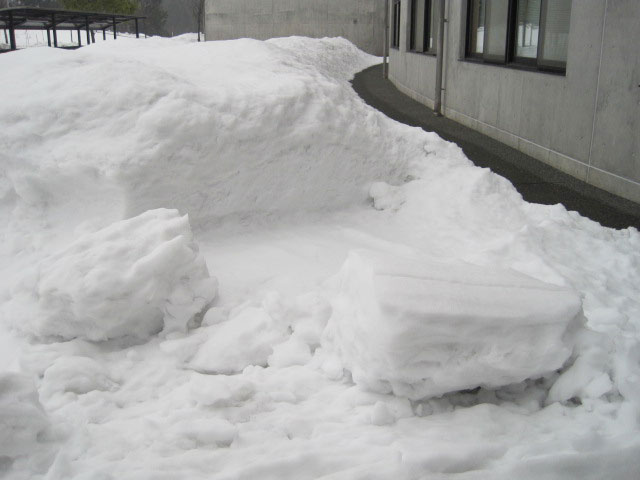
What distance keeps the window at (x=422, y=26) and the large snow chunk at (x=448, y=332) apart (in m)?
10.9

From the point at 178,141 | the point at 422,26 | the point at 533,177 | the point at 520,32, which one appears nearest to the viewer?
the point at 178,141

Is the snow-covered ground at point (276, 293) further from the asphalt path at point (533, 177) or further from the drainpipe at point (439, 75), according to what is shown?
the drainpipe at point (439, 75)

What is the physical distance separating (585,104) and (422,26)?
26.5 feet

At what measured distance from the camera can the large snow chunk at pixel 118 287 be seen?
3.17 metres

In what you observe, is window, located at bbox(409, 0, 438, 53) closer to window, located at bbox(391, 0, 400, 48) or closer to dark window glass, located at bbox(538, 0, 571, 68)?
window, located at bbox(391, 0, 400, 48)

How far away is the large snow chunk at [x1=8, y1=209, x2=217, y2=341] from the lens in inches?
125

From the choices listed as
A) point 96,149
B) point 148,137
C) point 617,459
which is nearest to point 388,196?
point 148,137

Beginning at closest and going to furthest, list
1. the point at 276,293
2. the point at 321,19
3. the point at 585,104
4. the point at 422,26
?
the point at 276,293 < the point at 585,104 < the point at 422,26 < the point at 321,19

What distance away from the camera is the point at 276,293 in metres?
3.50

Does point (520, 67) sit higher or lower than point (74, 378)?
higher

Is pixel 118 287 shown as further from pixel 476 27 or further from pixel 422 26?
pixel 422 26

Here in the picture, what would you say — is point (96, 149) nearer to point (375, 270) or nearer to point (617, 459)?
point (375, 270)

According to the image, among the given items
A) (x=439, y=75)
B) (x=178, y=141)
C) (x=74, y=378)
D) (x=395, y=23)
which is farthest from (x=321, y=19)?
(x=74, y=378)

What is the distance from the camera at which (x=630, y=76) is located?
5.53 metres
